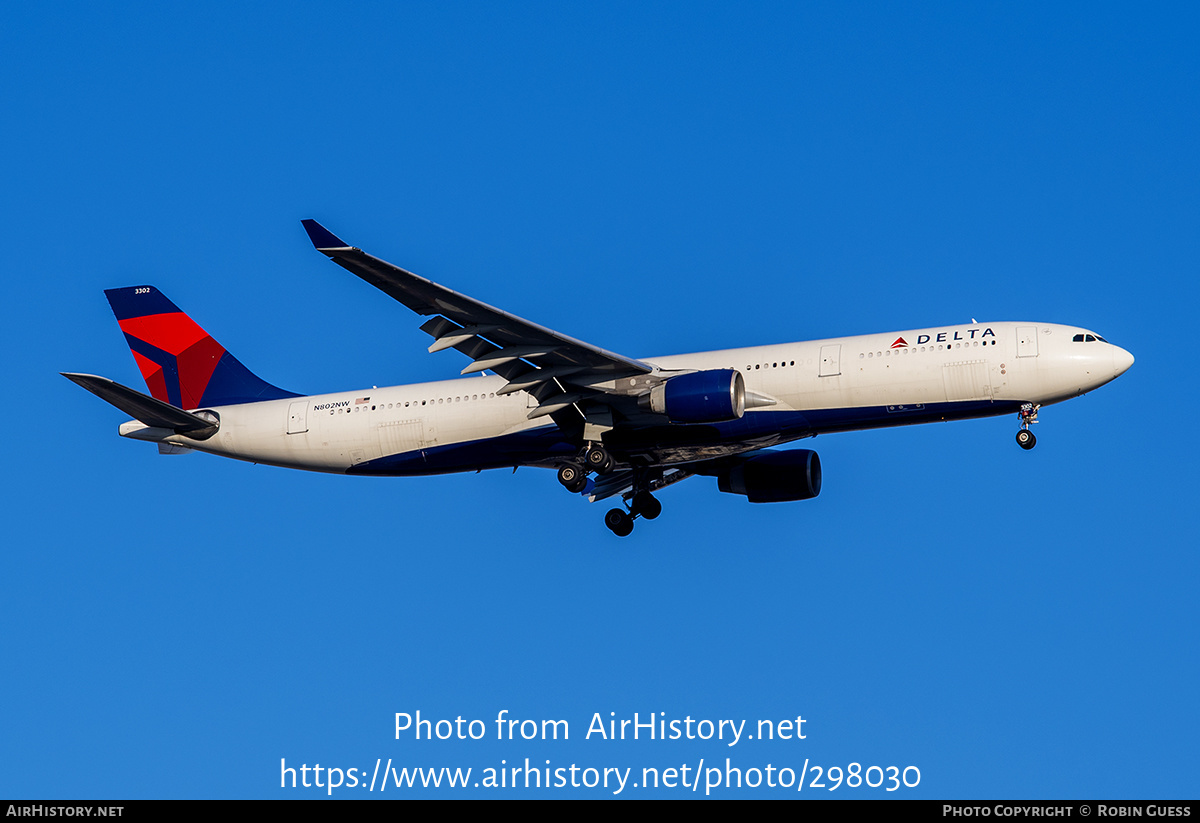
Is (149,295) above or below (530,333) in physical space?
above

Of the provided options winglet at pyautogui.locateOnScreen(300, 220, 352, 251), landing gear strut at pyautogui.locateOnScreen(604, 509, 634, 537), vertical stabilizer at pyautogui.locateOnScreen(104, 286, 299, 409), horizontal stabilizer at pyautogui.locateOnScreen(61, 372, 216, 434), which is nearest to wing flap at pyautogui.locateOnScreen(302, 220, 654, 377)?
winglet at pyautogui.locateOnScreen(300, 220, 352, 251)

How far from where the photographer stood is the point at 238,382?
3844cm

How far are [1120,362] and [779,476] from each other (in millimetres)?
10130

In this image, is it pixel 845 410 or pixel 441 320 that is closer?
pixel 441 320

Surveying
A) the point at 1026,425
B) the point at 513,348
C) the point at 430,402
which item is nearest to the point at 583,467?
the point at 513,348

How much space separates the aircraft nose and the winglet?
60.0 ft

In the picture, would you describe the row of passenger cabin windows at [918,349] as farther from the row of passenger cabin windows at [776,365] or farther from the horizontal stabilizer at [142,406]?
the horizontal stabilizer at [142,406]

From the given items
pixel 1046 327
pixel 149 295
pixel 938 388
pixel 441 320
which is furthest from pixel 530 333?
pixel 149 295

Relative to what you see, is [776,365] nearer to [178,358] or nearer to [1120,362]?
[1120,362]

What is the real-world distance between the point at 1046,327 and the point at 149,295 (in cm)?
2618

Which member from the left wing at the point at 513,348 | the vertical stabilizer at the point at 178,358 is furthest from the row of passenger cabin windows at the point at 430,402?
the vertical stabilizer at the point at 178,358

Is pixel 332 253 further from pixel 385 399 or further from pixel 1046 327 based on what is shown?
pixel 1046 327

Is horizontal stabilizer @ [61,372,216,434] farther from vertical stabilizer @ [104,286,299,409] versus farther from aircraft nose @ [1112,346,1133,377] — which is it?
aircraft nose @ [1112,346,1133,377]

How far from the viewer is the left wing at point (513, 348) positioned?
28.4m
